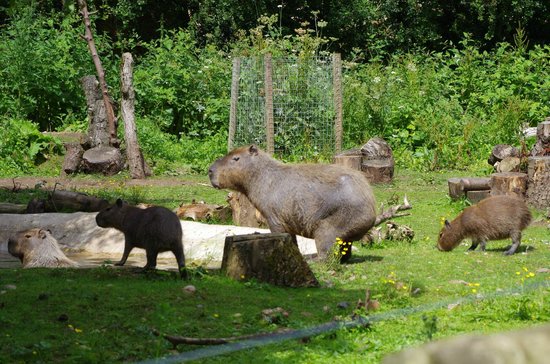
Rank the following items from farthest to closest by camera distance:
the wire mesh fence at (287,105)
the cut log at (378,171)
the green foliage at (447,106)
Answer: the green foliage at (447,106) < the wire mesh fence at (287,105) < the cut log at (378,171)

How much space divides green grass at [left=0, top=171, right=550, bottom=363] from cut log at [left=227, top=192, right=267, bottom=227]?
2912 millimetres

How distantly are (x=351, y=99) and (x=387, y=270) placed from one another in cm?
1276

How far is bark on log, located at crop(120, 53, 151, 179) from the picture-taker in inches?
716

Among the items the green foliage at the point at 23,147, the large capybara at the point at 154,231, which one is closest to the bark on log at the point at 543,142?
the large capybara at the point at 154,231

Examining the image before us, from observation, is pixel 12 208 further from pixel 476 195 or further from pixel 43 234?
pixel 476 195

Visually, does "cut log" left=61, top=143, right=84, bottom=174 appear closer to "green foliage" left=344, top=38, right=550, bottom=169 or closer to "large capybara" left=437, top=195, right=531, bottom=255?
"green foliage" left=344, top=38, right=550, bottom=169

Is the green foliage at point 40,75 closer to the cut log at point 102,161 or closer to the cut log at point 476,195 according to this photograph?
the cut log at point 102,161

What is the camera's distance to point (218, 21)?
3142 cm

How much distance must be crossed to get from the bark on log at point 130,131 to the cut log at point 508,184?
6981 millimetres

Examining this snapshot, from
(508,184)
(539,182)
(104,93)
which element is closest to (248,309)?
(508,184)

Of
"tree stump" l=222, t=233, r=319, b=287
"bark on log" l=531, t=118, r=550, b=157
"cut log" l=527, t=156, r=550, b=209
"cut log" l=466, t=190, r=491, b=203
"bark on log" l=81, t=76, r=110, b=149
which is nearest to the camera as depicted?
"tree stump" l=222, t=233, r=319, b=287

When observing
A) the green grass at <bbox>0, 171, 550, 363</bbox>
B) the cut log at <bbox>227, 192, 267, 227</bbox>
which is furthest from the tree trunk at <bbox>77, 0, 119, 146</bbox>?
the green grass at <bbox>0, 171, 550, 363</bbox>

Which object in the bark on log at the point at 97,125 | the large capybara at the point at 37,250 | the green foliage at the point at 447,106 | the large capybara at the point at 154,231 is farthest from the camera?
the green foliage at the point at 447,106

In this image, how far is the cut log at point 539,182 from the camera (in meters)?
14.2
